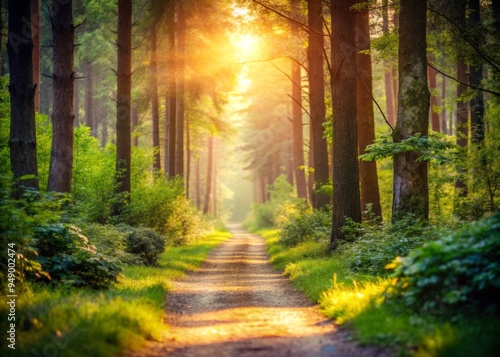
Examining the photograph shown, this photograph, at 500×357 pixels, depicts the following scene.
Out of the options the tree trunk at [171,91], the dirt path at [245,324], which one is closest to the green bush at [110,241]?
the dirt path at [245,324]

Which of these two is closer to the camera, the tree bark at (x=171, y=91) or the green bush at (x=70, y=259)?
the green bush at (x=70, y=259)

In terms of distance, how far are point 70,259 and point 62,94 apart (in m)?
5.74

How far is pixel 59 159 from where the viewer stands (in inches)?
489

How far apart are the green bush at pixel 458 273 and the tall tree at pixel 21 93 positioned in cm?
860

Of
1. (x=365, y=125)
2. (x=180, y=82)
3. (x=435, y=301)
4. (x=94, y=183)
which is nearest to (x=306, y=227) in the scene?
(x=365, y=125)

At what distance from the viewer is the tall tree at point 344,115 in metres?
12.4

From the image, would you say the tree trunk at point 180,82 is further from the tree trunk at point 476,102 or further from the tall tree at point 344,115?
the tree trunk at point 476,102

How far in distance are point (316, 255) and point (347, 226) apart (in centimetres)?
176

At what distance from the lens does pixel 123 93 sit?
16391 mm

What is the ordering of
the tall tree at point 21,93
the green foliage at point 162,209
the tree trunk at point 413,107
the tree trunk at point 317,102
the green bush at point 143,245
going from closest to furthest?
the tall tree at point 21,93
the tree trunk at point 413,107
the green bush at point 143,245
the tree trunk at point 317,102
the green foliage at point 162,209

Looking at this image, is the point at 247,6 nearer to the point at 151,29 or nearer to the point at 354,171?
the point at 354,171

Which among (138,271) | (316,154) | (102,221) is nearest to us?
(138,271)

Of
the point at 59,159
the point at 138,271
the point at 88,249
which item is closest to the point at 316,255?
the point at 138,271

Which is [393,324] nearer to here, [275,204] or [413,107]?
[413,107]
